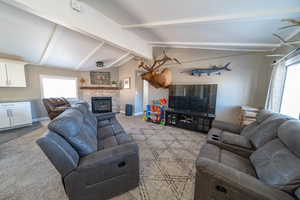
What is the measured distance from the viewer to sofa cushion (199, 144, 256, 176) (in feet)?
4.22

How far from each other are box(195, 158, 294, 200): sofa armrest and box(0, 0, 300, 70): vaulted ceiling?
189cm

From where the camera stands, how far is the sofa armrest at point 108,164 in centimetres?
114

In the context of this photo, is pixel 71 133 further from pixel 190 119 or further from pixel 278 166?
pixel 190 119

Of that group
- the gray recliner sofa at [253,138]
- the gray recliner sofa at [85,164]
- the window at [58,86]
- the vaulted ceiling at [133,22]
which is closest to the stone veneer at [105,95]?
the window at [58,86]

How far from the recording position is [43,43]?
3041 mm

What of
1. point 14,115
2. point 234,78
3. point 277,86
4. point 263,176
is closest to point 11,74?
point 14,115

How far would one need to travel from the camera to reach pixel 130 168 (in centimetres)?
135

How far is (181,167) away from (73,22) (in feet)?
10.0

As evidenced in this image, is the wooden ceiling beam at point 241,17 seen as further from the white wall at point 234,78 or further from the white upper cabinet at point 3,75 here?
the white upper cabinet at point 3,75

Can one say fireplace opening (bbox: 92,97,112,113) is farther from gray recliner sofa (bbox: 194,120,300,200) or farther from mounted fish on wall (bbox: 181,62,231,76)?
gray recliner sofa (bbox: 194,120,300,200)

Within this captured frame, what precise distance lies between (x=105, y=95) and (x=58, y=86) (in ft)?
6.45

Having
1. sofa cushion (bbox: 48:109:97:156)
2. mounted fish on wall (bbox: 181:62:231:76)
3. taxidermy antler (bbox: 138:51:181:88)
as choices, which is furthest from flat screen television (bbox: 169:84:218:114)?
sofa cushion (bbox: 48:109:97:156)

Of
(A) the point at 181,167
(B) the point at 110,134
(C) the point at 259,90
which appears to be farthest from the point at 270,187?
(C) the point at 259,90

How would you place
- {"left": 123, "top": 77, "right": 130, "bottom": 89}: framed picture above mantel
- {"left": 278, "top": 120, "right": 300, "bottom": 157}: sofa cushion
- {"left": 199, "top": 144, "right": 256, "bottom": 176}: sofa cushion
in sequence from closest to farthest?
{"left": 278, "top": 120, "right": 300, "bottom": 157}: sofa cushion < {"left": 199, "top": 144, "right": 256, "bottom": 176}: sofa cushion < {"left": 123, "top": 77, "right": 130, "bottom": 89}: framed picture above mantel
